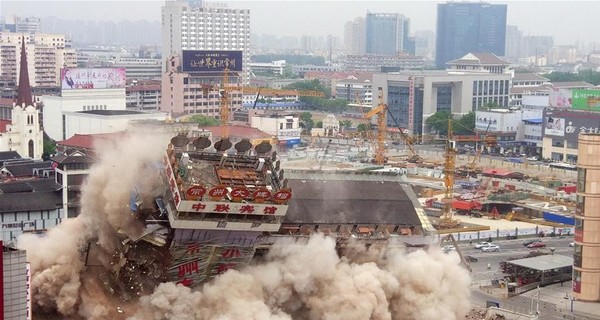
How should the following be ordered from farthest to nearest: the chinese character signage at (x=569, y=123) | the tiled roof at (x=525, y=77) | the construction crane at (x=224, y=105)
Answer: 1. the tiled roof at (x=525, y=77)
2. the chinese character signage at (x=569, y=123)
3. the construction crane at (x=224, y=105)

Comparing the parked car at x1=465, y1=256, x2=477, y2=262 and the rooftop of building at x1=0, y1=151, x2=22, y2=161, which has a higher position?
the rooftop of building at x1=0, y1=151, x2=22, y2=161

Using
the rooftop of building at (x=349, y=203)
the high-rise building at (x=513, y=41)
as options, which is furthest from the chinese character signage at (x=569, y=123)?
the high-rise building at (x=513, y=41)

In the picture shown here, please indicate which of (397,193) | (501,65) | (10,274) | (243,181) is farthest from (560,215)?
(501,65)

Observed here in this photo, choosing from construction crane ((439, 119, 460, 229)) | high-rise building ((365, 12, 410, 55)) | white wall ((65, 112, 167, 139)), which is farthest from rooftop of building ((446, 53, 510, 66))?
high-rise building ((365, 12, 410, 55))

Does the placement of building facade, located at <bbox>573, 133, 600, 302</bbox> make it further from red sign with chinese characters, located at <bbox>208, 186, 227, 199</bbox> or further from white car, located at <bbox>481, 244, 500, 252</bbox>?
red sign with chinese characters, located at <bbox>208, 186, 227, 199</bbox>

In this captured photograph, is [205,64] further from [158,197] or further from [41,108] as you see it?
[158,197]

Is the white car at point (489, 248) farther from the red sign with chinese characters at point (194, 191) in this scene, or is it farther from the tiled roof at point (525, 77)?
the tiled roof at point (525, 77)
